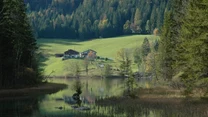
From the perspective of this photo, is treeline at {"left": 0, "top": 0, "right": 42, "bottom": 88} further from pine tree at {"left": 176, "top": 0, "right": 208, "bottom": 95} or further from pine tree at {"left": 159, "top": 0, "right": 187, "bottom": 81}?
pine tree at {"left": 176, "top": 0, "right": 208, "bottom": 95}

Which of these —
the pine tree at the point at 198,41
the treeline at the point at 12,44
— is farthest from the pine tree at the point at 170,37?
the treeline at the point at 12,44

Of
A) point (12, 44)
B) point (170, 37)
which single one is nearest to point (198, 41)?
point (170, 37)

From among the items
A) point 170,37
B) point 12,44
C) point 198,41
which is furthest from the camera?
point 170,37

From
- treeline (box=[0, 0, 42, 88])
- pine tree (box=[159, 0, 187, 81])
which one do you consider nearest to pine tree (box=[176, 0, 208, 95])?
pine tree (box=[159, 0, 187, 81])

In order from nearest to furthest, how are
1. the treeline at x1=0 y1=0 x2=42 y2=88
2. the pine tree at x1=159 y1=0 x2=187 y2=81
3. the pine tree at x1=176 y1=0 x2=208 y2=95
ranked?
the pine tree at x1=176 y1=0 x2=208 y2=95 → the treeline at x1=0 y1=0 x2=42 y2=88 → the pine tree at x1=159 y1=0 x2=187 y2=81

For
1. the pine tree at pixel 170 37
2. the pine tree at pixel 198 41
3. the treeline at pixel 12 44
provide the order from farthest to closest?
1. the pine tree at pixel 170 37
2. the treeline at pixel 12 44
3. the pine tree at pixel 198 41

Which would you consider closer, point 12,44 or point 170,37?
point 12,44

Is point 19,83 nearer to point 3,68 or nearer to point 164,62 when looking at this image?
point 3,68

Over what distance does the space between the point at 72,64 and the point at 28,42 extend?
11209cm

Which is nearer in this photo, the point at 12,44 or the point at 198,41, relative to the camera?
the point at 198,41

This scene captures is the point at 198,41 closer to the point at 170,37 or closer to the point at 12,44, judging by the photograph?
the point at 170,37

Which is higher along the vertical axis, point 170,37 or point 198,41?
point 170,37

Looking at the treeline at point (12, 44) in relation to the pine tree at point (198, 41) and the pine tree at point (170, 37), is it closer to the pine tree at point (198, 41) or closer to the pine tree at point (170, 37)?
the pine tree at point (170, 37)

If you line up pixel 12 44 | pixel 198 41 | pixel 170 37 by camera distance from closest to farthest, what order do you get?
pixel 198 41, pixel 12 44, pixel 170 37
